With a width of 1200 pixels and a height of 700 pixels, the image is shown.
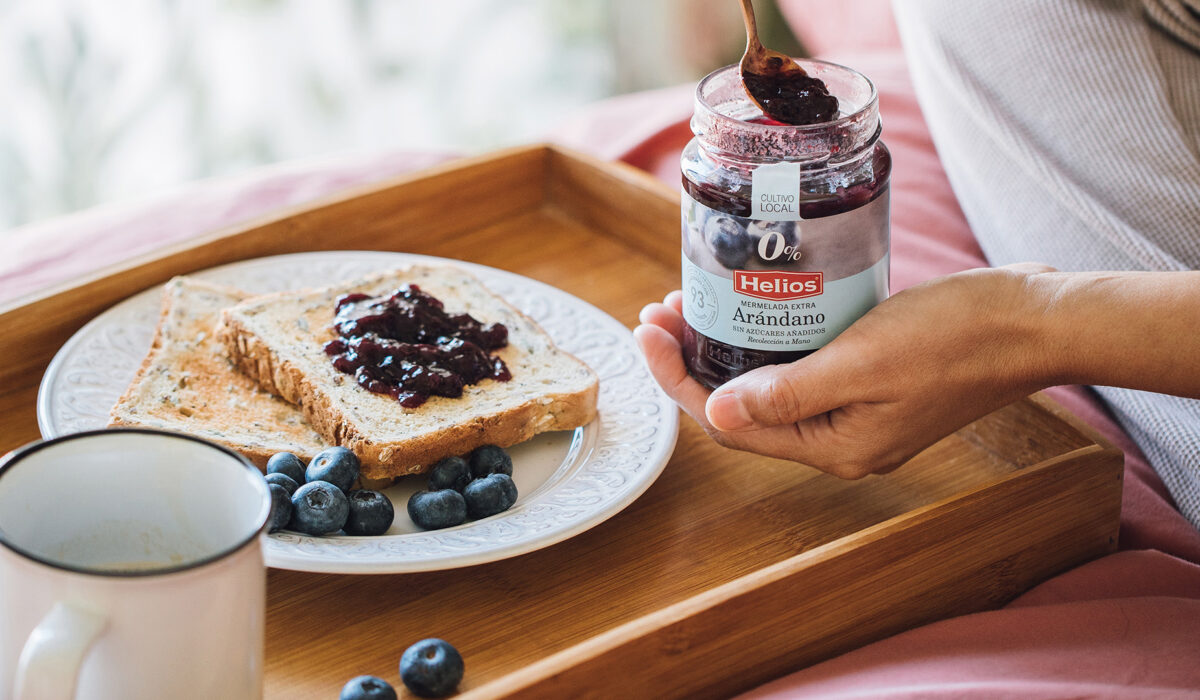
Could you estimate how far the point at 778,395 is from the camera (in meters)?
1.00

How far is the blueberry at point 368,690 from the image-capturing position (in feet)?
2.78

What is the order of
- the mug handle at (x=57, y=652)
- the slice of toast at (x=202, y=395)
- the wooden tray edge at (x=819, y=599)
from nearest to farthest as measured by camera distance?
the mug handle at (x=57, y=652) → the wooden tray edge at (x=819, y=599) → the slice of toast at (x=202, y=395)

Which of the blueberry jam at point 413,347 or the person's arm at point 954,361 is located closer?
the person's arm at point 954,361

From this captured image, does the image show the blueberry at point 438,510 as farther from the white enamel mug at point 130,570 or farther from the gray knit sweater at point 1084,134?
the gray knit sweater at point 1084,134

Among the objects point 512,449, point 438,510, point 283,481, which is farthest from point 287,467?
point 512,449

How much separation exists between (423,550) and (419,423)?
21cm

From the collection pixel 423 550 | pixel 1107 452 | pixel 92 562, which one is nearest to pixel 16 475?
pixel 92 562

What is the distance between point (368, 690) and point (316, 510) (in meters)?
0.22

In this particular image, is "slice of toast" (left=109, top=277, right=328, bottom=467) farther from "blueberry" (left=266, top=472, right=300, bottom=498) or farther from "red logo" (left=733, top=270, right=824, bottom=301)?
"red logo" (left=733, top=270, right=824, bottom=301)

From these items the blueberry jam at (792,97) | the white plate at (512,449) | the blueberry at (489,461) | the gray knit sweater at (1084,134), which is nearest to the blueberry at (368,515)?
the white plate at (512,449)

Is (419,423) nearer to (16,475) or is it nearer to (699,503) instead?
(699,503)

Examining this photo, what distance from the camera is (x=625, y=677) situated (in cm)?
84

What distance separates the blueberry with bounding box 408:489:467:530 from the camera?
107 cm

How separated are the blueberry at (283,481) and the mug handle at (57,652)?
15.3 inches
